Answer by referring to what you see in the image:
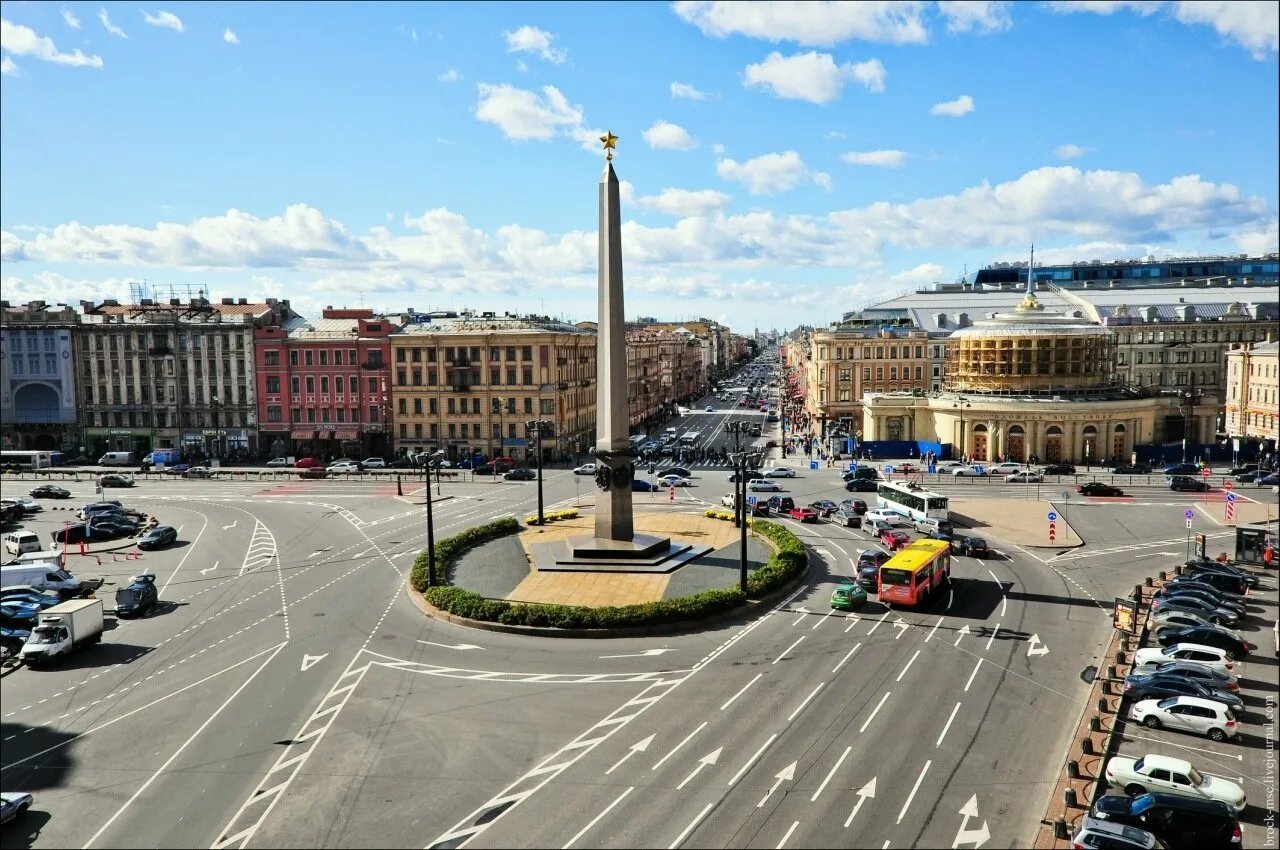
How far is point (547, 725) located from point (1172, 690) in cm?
1738

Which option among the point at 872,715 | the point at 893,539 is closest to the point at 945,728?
the point at 872,715

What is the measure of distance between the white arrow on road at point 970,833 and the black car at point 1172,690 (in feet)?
30.5

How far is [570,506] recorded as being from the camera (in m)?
61.3

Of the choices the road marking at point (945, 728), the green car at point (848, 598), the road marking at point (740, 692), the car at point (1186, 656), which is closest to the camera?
the road marking at point (945, 728)

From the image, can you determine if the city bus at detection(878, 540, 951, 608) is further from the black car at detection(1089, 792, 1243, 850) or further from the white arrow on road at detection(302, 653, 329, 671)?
the white arrow on road at detection(302, 653, 329, 671)

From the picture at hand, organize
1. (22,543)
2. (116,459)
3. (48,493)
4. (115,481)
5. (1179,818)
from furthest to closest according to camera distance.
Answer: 1. (116,459)
2. (115,481)
3. (48,493)
4. (22,543)
5. (1179,818)

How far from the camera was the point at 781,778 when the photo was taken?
838 inches

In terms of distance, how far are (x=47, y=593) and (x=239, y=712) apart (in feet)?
61.9

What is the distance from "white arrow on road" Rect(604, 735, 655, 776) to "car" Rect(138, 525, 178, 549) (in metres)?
37.6

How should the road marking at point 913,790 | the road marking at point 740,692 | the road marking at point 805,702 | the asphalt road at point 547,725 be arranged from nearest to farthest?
1. the asphalt road at point 547,725
2. the road marking at point 913,790
3. the road marking at point 805,702
4. the road marking at point 740,692

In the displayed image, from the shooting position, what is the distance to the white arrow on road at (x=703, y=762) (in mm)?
21031

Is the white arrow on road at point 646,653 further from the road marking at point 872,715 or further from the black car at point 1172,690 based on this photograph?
the black car at point 1172,690

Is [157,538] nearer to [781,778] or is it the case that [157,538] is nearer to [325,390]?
[325,390]

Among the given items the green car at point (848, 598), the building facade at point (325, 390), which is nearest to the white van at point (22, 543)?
the building facade at point (325, 390)
